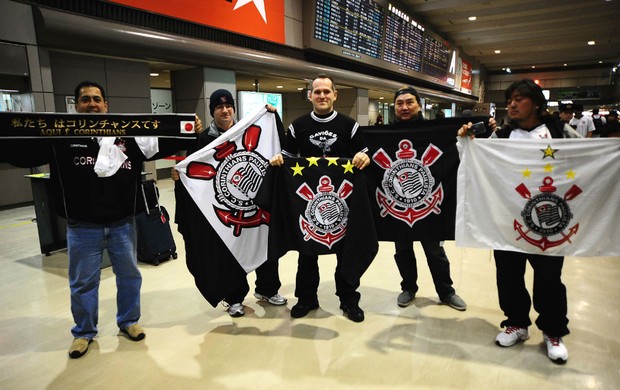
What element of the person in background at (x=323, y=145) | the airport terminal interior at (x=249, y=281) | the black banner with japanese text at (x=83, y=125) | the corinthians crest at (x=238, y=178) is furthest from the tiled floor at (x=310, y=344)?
the black banner with japanese text at (x=83, y=125)

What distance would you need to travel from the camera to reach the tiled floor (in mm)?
2063

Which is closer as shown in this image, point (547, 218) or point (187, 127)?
point (547, 218)

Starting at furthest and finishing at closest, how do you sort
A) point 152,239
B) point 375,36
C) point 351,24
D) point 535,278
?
point 375,36 < point 351,24 < point 152,239 < point 535,278

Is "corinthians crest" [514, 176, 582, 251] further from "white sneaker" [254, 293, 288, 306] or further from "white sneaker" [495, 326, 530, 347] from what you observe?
"white sneaker" [254, 293, 288, 306]

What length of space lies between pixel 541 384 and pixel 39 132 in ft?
9.71

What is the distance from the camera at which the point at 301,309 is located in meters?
2.77

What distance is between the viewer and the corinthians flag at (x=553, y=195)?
2152mm

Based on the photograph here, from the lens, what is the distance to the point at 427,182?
2.61 metres

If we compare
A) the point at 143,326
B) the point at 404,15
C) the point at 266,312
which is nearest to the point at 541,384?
the point at 266,312

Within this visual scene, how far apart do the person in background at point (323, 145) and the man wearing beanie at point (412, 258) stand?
0.33 metres

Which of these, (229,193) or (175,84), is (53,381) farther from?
(175,84)

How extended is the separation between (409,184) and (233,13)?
5815 mm

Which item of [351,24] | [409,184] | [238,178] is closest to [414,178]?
[409,184]

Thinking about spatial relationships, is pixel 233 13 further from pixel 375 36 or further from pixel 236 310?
pixel 236 310
